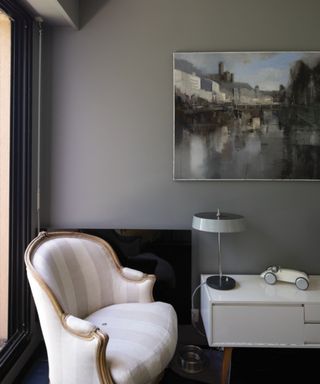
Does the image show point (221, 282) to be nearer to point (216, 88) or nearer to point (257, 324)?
point (257, 324)

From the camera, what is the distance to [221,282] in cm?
194

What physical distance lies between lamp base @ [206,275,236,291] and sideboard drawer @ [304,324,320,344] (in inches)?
18.8

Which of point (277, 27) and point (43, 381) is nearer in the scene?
point (43, 381)

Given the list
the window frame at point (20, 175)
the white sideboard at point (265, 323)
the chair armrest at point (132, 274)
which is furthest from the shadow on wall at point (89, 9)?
the white sideboard at point (265, 323)

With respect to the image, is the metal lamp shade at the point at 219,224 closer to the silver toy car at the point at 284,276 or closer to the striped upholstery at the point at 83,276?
the silver toy car at the point at 284,276

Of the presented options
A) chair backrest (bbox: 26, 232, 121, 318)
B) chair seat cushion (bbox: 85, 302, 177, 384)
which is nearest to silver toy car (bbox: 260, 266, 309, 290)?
chair seat cushion (bbox: 85, 302, 177, 384)

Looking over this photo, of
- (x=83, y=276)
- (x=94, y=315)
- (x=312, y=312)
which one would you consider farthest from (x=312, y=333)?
(x=83, y=276)

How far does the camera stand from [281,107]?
6.97 ft

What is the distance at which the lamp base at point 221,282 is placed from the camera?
1.87 m

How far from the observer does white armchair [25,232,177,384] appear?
1271 mm

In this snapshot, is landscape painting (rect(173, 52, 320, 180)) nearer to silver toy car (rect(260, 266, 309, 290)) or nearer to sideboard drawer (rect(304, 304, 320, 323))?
silver toy car (rect(260, 266, 309, 290))

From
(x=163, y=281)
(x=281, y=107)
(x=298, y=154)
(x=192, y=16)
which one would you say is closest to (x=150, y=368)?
(x=163, y=281)

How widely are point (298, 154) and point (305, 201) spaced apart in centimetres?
36

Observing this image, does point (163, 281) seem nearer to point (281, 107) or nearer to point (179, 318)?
point (179, 318)
